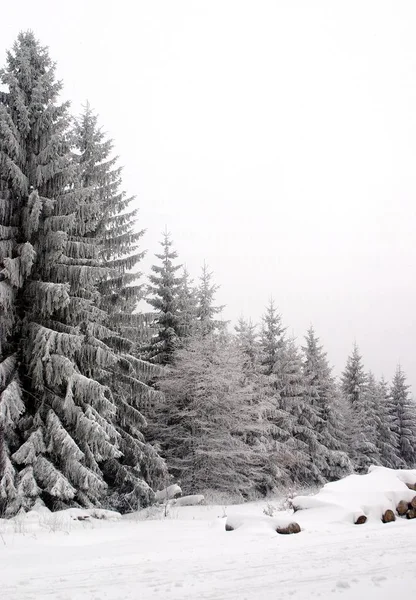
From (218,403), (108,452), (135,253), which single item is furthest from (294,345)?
(108,452)

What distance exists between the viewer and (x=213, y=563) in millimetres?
5301

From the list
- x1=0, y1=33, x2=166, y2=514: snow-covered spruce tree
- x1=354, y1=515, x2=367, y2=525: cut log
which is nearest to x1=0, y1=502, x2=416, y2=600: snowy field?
x1=354, y1=515, x2=367, y2=525: cut log

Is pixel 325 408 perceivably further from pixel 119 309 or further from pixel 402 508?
pixel 402 508

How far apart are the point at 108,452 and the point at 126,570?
7577 mm

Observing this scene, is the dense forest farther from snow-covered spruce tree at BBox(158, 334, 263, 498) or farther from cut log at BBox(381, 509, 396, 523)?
cut log at BBox(381, 509, 396, 523)

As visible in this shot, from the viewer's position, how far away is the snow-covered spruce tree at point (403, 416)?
45344mm

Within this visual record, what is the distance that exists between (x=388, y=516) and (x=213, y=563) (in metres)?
5.67

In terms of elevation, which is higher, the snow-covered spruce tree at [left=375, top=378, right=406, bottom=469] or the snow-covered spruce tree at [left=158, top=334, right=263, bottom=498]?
the snow-covered spruce tree at [left=158, top=334, right=263, bottom=498]

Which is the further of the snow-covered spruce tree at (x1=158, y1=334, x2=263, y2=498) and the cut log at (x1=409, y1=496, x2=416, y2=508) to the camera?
the snow-covered spruce tree at (x1=158, y1=334, x2=263, y2=498)

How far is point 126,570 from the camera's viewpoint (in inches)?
200

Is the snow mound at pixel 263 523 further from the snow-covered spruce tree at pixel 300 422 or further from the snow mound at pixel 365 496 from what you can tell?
the snow-covered spruce tree at pixel 300 422

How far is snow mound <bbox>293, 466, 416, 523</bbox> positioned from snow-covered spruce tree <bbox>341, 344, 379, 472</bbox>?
23527 millimetres

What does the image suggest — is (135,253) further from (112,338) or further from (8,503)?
(8,503)

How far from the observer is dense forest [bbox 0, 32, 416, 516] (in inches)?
469
